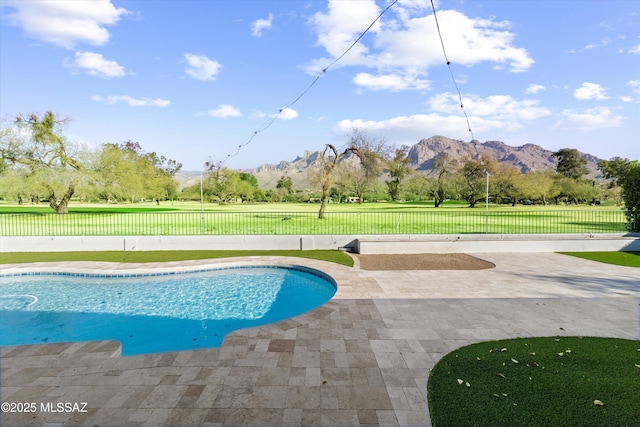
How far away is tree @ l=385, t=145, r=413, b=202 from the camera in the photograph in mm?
42319

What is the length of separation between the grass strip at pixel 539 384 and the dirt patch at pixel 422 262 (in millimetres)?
4569

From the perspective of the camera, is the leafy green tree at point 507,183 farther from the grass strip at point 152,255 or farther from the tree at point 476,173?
the grass strip at point 152,255

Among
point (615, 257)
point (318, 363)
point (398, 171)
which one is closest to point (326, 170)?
point (615, 257)

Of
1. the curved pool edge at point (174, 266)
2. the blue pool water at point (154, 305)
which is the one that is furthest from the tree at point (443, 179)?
the blue pool water at point (154, 305)

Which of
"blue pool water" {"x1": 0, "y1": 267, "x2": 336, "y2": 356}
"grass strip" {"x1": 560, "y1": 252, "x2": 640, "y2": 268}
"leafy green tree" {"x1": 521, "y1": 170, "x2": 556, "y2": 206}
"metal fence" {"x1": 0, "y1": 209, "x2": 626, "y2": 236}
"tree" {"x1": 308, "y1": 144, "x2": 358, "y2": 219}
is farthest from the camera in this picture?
"leafy green tree" {"x1": 521, "y1": 170, "x2": 556, "y2": 206}

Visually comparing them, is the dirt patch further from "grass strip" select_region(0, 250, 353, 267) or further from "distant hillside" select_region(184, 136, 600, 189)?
"distant hillside" select_region(184, 136, 600, 189)

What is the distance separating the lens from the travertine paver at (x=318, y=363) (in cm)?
288

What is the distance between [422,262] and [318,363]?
667 cm

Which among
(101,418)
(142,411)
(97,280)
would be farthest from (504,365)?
(97,280)

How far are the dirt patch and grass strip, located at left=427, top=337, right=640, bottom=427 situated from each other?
4569mm

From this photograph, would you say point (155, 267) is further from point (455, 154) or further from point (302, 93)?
point (455, 154)

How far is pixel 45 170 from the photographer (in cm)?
2231

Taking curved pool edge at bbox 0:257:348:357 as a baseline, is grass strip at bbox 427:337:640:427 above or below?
above

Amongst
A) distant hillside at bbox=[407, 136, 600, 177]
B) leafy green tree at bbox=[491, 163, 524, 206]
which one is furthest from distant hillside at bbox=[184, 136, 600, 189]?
leafy green tree at bbox=[491, 163, 524, 206]
